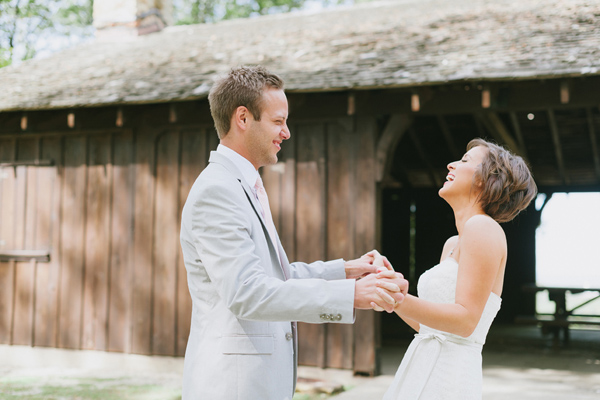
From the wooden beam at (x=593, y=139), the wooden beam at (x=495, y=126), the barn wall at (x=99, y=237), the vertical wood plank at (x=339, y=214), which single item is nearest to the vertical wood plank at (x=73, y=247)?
the barn wall at (x=99, y=237)

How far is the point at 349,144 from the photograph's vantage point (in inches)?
289

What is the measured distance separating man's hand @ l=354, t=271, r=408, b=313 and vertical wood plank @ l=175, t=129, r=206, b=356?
587cm

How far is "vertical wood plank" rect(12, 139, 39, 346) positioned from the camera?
8.52 meters

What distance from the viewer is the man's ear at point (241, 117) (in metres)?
2.48

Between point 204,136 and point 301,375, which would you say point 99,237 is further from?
point 301,375

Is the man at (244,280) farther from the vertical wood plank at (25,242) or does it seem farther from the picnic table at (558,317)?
the picnic table at (558,317)

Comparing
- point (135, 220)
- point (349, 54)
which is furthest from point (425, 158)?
point (135, 220)

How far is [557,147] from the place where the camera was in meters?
11.3

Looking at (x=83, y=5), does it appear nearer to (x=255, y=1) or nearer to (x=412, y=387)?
(x=255, y=1)

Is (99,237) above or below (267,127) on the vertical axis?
below

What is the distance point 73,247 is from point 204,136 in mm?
2383

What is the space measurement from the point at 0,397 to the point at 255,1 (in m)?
20.4

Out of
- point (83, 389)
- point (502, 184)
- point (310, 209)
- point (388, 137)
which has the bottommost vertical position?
point (83, 389)

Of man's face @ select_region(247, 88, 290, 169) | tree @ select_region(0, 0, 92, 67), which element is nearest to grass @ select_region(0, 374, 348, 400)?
man's face @ select_region(247, 88, 290, 169)
